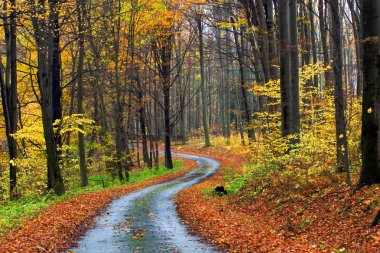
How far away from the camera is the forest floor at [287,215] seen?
807 centimetres

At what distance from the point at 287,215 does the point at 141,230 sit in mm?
4066

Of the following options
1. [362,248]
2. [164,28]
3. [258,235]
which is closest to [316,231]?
[258,235]

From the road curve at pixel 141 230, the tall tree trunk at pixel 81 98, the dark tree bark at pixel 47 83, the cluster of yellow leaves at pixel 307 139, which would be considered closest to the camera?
the road curve at pixel 141 230

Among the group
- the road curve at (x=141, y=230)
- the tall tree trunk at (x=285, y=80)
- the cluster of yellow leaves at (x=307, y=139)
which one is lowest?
the road curve at (x=141, y=230)

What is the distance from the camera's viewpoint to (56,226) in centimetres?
1045

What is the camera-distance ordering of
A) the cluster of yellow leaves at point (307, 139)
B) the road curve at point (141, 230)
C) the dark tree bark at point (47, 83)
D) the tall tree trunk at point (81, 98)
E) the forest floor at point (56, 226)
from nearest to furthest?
the road curve at point (141, 230), the forest floor at point (56, 226), the cluster of yellow leaves at point (307, 139), the dark tree bark at point (47, 83), the tall tree trunk at point (81, 98)

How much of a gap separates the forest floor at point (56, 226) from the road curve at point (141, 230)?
14.4 inches

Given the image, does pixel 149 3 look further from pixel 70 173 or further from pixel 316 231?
pixel 316 231

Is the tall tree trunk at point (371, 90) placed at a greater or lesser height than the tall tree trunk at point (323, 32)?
lesser

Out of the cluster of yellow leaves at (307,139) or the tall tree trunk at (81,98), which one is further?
the tall tree trunk at (81,98)

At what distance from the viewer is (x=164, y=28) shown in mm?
27344

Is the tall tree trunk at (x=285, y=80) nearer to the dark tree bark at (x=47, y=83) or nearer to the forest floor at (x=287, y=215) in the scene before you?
the forest floor at (x=287, y=215)

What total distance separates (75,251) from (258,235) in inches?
161

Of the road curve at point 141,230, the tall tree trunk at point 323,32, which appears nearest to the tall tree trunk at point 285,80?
the tall tree trunk at point 323,32
